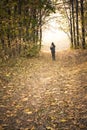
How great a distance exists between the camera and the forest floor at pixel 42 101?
685 centimetres

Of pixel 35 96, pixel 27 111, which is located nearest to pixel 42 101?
pixel 35 96

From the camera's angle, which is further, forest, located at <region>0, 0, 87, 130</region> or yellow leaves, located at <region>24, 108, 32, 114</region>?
yellow leaves, located at <region>24, 108, 32, 114</region>

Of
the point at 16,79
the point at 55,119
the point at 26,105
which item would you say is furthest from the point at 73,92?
the point at 16,79

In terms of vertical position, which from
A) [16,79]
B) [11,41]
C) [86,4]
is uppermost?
[86,4]

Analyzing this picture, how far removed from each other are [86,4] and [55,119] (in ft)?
76.6

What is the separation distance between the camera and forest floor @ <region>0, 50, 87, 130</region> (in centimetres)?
685

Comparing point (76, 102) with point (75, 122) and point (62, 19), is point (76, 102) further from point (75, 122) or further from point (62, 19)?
point (62, 19)

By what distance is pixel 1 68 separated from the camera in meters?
14.3

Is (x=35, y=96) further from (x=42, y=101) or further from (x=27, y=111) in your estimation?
(x=27, y=111)

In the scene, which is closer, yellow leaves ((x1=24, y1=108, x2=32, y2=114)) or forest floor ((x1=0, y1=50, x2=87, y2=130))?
forest floor ((x1=0, y1=50, x2=87, y2=130))

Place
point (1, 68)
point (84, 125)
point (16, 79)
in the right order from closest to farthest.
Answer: point (84, 125), point (16, 79), point (1, 68)

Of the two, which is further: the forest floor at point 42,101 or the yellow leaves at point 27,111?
the yellow leaves at point 27,111

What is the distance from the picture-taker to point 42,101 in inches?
347

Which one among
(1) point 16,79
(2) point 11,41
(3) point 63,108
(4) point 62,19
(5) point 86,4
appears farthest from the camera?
(4) point 62,19
